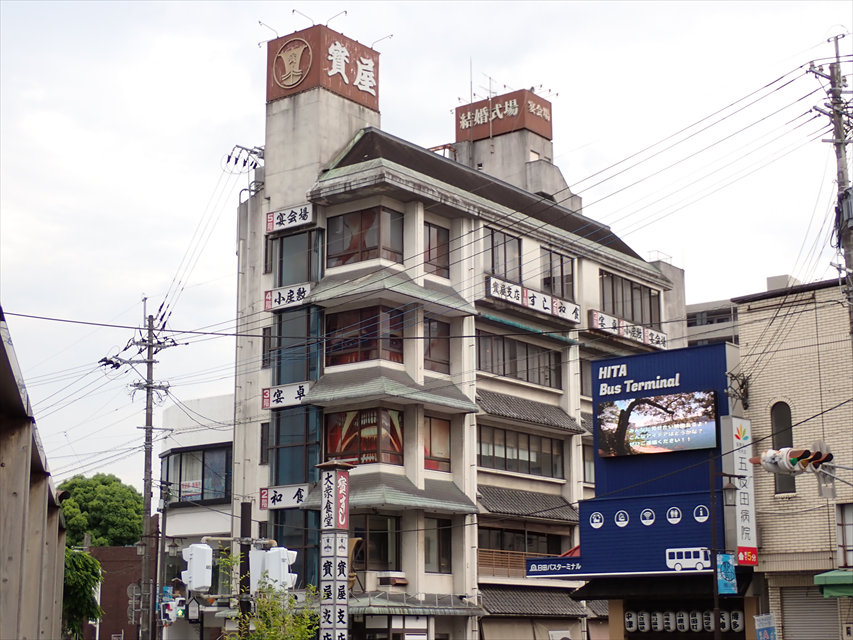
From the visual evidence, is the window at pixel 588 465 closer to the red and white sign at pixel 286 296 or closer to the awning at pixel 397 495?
the awning at pixel 397 495

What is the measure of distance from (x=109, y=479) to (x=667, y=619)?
6058 cm

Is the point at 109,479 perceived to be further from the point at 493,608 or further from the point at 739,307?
the point at 739,307

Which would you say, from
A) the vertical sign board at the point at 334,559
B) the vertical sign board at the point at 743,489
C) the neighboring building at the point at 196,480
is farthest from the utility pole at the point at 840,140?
the neighboring building at the point at 196,480

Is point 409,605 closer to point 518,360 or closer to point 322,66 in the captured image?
point 518,360

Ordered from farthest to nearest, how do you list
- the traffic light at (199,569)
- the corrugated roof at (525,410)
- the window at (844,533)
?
the corrugated roof at (525,410), the window at (844,533), the traffic light at (199,569)

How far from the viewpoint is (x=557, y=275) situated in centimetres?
5594

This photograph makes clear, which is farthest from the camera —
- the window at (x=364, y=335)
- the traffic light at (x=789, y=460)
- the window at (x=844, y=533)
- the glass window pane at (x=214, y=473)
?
the glass window pane at (x=214, y=473)

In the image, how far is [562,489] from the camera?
55.2 meters

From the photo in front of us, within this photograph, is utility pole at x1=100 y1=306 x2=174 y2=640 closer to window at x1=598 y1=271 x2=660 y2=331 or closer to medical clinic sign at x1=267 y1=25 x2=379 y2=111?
medical clinic sign at x1=267 y1=25 x2=379 y2=111

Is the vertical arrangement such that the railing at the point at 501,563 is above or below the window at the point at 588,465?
below

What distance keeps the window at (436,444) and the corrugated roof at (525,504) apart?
7.20 ft

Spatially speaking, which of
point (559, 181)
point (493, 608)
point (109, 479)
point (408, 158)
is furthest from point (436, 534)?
point (109, 479)

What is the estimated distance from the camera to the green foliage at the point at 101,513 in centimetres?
8562

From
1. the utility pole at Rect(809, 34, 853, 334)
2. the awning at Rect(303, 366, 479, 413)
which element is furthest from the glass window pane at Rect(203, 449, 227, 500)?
the utility pole at Rect(809, 34, 853, 334)
